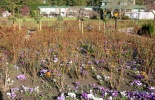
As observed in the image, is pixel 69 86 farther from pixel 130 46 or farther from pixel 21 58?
pixel 130 46

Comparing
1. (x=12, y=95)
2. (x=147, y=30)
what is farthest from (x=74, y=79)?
(x=147, y=30)

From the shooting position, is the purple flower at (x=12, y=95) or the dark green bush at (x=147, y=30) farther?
the dark green bush at (x=147, y=30)

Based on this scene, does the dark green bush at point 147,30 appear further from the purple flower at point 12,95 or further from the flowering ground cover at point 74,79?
the purple flower at point 12,95

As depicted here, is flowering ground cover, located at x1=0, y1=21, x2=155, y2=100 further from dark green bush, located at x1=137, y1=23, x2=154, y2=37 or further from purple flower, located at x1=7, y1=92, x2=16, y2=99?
dark green bush, located at x1=137, y1=23, x2=154, y2=37

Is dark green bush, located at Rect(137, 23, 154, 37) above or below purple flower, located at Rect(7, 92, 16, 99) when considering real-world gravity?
above

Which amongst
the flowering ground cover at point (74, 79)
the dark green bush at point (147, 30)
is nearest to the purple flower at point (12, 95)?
the flowering ground cover at point (74, 79)

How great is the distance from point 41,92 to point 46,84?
1.02ft

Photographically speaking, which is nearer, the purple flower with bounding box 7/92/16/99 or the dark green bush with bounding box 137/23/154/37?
the purple flower with bounding box 7/92/16/99

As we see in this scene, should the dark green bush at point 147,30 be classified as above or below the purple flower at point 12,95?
above

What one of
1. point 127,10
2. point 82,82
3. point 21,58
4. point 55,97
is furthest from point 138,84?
point 127,10

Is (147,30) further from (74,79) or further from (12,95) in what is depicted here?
(12,95)

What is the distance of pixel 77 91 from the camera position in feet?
13.2

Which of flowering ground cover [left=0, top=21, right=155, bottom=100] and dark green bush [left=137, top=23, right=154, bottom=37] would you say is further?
dark green bush [left=137, top=23, right=154, bottom=37]

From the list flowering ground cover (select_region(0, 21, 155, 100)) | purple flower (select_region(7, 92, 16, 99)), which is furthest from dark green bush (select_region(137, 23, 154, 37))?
purple flower (select_region(7, 92, 16, 99))
